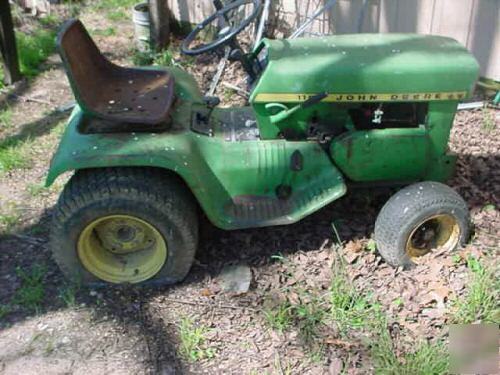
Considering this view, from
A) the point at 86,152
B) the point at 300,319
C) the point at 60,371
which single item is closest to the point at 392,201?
the point at 300,319

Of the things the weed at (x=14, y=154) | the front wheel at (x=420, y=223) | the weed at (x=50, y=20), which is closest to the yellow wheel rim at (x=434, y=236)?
the front wheel at (x=420, y=223)

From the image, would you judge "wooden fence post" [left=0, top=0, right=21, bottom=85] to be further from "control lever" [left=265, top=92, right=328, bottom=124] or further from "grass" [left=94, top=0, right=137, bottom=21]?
"control lever" [left=265, top=92, right=328, bottom=124]

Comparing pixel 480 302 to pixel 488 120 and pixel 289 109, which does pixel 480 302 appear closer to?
pixel 289 109

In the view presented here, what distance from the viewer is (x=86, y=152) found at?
287cm

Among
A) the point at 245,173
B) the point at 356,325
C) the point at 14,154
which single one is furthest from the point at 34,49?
the point at 356,325

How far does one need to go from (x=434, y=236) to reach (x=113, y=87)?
6.17 feet

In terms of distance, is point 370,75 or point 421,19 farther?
point 421,19

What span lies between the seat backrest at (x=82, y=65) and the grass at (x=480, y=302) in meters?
1.99

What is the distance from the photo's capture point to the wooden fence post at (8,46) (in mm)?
5059

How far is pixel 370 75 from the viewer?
3031 millimetres

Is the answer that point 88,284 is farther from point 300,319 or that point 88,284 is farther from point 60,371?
point 300,319

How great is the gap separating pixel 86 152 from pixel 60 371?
3.22ft

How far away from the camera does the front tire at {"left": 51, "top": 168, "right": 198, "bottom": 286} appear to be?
9.61 ft

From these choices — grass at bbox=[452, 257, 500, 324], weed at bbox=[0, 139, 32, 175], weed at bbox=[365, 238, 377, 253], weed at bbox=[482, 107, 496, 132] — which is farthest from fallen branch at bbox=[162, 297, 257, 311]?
weed at bbox=[482, 107, 496, 132]
